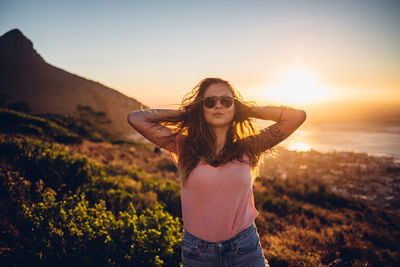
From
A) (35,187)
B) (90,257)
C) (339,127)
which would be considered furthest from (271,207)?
(339,127)

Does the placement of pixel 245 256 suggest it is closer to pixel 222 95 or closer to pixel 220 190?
pixel 220 190

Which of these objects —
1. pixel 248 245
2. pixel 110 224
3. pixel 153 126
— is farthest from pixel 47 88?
pixel 248 245

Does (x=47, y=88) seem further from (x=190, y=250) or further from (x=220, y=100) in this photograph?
(x=190, y=250)

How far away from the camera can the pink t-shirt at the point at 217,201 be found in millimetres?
1693

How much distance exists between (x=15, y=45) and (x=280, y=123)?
104909 millimetres

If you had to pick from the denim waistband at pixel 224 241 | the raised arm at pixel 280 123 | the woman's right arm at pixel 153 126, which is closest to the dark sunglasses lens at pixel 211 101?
the woman's right arm at pixel 153 126

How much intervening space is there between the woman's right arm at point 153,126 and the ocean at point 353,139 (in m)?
9.59

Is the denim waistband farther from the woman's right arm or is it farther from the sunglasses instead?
the sunglasses

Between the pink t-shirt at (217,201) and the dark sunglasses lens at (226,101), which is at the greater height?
the dark sunglasses lens at (226,101)

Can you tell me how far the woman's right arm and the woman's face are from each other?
47 centimetres

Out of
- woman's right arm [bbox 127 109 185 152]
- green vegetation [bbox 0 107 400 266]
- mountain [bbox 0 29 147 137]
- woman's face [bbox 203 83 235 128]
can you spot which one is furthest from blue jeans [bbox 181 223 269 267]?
mountain [bbox 0 29 147 137]

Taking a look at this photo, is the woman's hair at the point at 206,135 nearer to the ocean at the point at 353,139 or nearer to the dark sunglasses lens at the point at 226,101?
the dark sunglasses lens at the point at 226,101

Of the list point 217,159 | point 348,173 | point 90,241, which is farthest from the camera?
point 348,173

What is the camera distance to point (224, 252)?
5.42 ft
